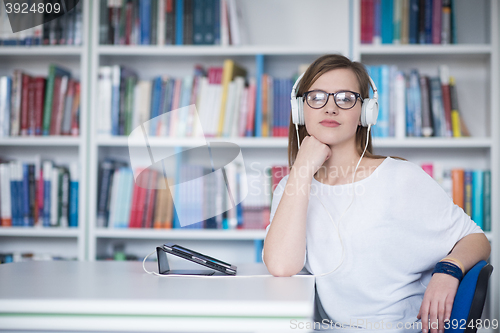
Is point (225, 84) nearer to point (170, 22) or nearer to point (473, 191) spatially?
point (170, 22)

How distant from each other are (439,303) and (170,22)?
1752 millimetres

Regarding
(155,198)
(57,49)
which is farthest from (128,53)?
(155,198)

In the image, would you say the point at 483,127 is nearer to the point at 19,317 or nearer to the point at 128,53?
the point at 128,53

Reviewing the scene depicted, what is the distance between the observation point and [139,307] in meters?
0.64

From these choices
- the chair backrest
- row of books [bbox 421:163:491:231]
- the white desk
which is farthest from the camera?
row of books [bbox 421:163:491:231]

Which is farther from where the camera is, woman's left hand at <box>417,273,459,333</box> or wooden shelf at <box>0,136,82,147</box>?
wooden shelf at <box>0,136,82,147</box>

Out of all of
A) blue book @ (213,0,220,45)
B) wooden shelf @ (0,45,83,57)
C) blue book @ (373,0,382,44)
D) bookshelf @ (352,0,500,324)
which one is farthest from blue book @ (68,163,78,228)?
blue book @ (373,0,382,44)

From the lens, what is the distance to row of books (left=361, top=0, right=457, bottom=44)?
76.2 inches

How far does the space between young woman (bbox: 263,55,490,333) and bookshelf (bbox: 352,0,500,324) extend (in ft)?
2.86

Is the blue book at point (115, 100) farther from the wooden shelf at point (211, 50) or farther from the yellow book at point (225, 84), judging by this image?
the yellow book at point (225, 84)

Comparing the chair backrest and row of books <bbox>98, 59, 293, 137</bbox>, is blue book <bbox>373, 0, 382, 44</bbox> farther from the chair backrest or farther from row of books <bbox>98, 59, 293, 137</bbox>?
the chair backrest

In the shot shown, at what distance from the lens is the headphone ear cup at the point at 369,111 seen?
3.79 ft

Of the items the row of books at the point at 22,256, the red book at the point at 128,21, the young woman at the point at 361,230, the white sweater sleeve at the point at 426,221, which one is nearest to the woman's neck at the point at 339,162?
the young woman at the point at 361,230

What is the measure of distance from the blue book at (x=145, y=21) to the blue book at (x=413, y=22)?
1274 mm
